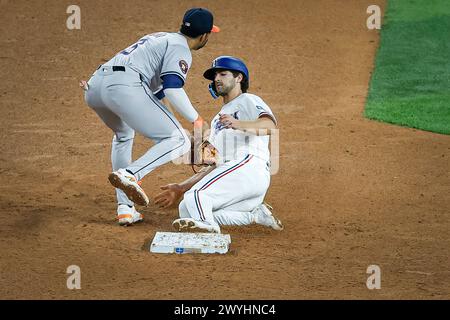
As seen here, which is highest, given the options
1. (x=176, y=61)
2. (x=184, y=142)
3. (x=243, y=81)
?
(x=176, y=61)

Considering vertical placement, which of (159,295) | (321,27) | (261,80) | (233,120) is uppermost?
(321,27)

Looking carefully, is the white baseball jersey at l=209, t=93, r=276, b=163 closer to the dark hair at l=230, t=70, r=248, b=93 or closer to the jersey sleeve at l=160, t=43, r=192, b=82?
the dark hair at l=230, t=70, r=248, b=93

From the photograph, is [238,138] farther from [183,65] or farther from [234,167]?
[183,65]

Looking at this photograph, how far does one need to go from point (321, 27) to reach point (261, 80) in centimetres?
229

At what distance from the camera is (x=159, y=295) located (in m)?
6.53

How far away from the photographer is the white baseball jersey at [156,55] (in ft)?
26.0

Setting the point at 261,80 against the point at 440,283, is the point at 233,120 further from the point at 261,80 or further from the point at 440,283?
the point at 261,80

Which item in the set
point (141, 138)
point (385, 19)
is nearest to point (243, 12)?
point (385, 19)

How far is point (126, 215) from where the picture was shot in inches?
322

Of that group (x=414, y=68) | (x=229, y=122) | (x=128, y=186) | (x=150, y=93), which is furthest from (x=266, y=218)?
(x=414, y=68)

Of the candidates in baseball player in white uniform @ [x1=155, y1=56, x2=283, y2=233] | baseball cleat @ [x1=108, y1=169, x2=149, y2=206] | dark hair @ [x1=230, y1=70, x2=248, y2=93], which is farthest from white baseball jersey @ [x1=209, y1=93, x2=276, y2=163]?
baseball cleat @ [x1=108, y1=169, x2=149, y2=206]

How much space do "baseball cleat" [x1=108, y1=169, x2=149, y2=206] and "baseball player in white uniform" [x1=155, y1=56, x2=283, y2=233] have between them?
360mm

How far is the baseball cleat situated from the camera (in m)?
7.77

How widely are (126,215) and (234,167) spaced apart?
1.04 metres
